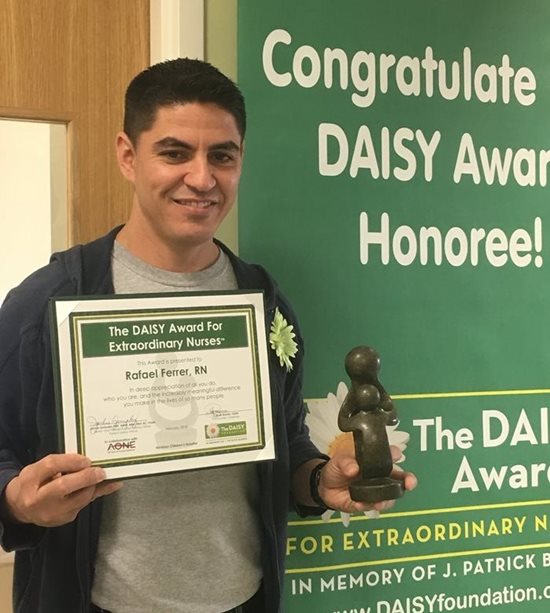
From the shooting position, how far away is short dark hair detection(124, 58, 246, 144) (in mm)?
1127

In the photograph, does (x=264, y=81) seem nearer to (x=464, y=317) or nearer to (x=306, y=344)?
(x=306, y=344)

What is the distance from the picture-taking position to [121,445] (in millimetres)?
1037

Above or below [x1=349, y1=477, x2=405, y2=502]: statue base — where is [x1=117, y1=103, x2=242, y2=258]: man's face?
above

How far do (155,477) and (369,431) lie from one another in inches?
12.8

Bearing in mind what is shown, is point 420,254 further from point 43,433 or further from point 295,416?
point 43,433

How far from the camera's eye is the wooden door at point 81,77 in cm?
141

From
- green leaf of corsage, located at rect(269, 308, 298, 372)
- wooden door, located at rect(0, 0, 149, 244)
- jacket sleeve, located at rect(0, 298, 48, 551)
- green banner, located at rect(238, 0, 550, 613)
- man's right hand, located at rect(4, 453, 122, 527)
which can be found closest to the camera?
man's right hand, located at rect(4, 453, 122, 527)

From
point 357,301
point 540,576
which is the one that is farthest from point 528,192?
point 540,576

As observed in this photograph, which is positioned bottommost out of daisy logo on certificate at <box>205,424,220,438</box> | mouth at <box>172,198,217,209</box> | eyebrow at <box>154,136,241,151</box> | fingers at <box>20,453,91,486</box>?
fingers at <box>20,453,91,486</box>

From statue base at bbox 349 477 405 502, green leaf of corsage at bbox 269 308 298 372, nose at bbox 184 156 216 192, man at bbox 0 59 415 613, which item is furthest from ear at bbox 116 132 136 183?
statue base at bbox 349 477 405 502

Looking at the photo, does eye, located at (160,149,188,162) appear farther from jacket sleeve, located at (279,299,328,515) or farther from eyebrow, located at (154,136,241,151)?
jacket sleeve, located at (279,299,328,515)

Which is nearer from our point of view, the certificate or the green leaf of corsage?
the certificate

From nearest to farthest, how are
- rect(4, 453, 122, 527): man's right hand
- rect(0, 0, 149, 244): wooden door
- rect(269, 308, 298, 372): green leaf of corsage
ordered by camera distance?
rect(4, 453, 122, 527): man's right hand → rect(269, 308, 298, 372): green leaf of corsage → rect(0, 0, 149, 244): wooden door

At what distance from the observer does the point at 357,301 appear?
1.60m
